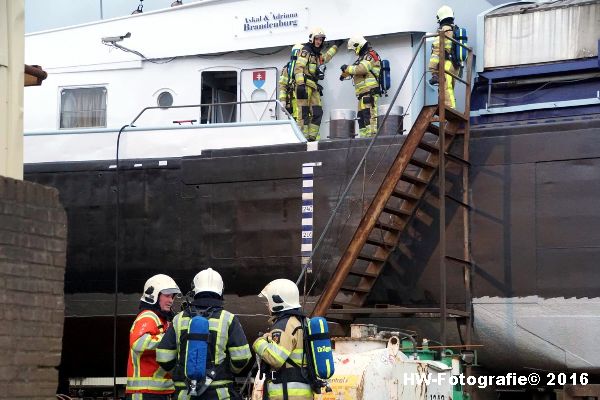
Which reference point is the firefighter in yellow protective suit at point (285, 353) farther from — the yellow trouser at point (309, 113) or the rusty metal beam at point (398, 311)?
the yellow trouser at point (309, 113)

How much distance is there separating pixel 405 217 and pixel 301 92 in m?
2.42

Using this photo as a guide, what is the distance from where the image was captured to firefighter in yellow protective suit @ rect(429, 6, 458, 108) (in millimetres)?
12047

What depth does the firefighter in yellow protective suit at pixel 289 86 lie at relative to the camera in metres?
12.9

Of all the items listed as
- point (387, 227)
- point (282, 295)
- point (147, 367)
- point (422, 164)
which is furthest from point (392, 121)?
point (147, 367)

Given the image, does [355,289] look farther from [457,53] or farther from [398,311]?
[457,53]

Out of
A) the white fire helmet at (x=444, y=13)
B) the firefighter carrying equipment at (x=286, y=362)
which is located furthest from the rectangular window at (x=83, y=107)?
the firefighter carrying equipment at (x=286, y=362)

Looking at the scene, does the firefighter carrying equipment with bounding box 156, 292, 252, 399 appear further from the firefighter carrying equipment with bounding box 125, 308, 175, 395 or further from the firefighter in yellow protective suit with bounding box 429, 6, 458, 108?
the firefighter in yellow protective suit with bounding box 429, 6, 458, 108

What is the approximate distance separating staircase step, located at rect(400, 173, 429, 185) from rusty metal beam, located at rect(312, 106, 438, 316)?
0.85ft

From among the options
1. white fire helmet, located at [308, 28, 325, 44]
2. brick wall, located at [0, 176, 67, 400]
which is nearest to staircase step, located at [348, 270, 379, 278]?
white fire helmet, located at [308, 28, 325, 44]

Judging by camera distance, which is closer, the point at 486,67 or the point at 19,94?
the point at 19,94

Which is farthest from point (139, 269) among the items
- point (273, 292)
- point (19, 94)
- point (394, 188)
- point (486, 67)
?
point (19, 94)

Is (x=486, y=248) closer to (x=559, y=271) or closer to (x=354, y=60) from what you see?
(x=559, y=271)

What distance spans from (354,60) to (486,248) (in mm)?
3521

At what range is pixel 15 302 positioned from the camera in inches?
202
